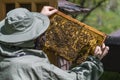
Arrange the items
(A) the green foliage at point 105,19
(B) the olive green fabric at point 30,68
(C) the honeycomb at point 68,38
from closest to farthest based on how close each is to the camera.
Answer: (B) the olive green fabric at point 30,68 → (C) the honeycomb at point 68,38 → (A) the green foliage at point 105,19

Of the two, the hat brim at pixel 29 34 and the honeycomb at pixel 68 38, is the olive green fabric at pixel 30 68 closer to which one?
the hat brim at pixel 29 34

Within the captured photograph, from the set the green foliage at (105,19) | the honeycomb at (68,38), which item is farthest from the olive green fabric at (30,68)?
the green foliage at (105,19)

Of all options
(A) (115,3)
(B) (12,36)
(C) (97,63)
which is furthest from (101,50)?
(A) (115,3)

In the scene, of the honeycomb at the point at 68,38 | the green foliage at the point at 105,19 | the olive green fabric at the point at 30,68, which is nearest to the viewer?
the olive green fabric at the point at 30,68

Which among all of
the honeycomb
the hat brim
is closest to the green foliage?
the honeycomb

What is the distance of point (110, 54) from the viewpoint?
7.73 meters

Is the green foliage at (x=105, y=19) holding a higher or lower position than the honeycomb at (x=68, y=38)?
lower

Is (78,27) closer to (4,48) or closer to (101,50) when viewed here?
(101,50)

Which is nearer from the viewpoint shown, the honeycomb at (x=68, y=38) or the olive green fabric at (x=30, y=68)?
the olive green fabric at (x=30, y=68)

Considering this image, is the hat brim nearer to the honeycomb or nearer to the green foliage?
the honeycomb

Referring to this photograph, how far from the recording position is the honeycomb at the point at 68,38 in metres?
4.23

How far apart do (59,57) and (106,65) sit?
3342 mm

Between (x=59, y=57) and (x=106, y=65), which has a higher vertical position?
(x=59, y=57)

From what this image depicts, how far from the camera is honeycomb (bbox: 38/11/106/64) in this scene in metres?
Result: 4.23
